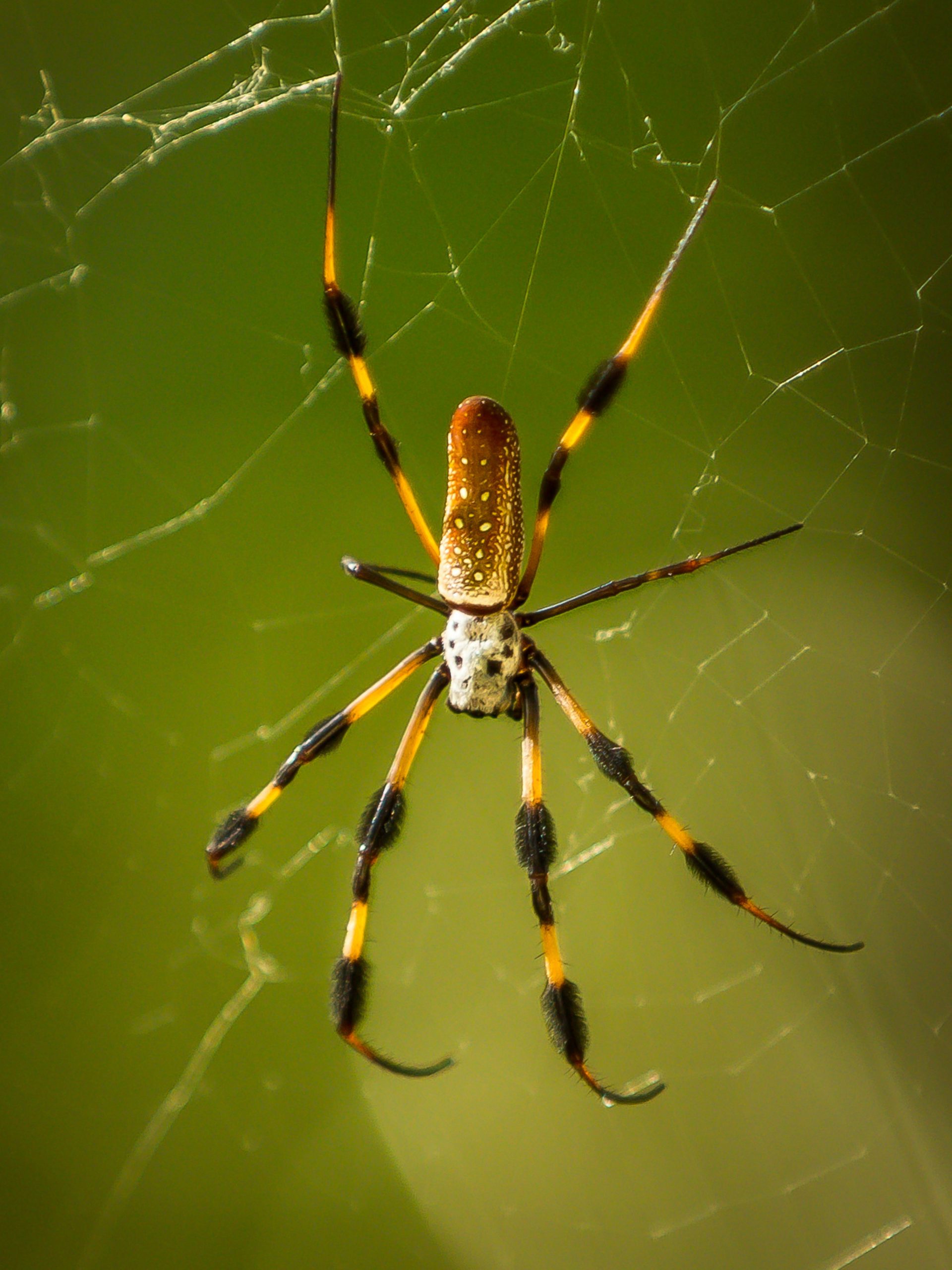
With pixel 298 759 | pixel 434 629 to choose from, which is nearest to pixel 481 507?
pixel 298 759

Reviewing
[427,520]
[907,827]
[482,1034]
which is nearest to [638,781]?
[427,520]

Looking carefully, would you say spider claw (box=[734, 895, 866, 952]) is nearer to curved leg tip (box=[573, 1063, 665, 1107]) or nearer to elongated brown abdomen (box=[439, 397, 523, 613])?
curved leg tip (box=[573, 1063, 665, 1107])

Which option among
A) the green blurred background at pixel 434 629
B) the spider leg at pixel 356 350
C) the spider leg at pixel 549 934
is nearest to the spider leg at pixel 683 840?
the spider leg at pixel 549 934

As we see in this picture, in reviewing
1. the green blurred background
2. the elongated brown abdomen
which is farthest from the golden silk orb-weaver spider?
the green blurred background

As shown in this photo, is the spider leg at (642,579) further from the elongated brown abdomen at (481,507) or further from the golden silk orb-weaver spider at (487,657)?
the elongated brown abdomen at (481,507)

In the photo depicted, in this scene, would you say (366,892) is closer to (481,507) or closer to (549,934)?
(549,934)

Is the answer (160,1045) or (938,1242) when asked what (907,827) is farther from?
(160,1045)

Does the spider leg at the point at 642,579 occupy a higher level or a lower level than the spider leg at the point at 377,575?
lower
